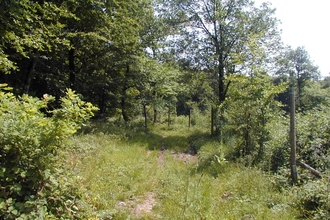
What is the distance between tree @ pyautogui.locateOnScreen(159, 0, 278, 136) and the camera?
1465 centimetres

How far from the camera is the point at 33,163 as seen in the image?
3.10 m

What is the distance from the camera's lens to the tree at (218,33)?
14.6 m

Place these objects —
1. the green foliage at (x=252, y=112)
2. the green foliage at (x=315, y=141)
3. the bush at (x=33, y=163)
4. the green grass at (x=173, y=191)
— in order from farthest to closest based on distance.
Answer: the green foliage at (x=252, y=112)
the green foliage at (x=315, y=141)
the green grass at (x=173, y=191)
the bush at (x=33, y=163)

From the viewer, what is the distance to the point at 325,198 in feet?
13.8

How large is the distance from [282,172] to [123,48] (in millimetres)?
11768

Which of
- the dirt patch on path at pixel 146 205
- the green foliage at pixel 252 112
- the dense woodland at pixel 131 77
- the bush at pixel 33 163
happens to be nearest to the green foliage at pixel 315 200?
the dense woodland at pixel 131 77

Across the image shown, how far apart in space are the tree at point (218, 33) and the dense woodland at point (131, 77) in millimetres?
70

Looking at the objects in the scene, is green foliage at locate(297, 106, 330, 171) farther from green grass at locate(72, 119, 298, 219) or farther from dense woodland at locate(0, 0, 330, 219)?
green grass at locate(72, 119, 298, 219)

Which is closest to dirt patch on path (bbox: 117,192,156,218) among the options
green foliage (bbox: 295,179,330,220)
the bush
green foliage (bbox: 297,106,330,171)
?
the bush

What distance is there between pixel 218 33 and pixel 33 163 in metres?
15.0

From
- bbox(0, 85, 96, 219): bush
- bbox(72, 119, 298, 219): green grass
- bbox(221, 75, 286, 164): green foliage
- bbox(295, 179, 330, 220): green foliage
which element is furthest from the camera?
bbox(221, 75, 286, 164): green foliage

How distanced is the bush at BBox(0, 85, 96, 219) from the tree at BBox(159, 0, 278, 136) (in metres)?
11.9

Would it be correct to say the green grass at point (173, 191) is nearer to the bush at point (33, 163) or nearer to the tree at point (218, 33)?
the bush at point (33, 163)

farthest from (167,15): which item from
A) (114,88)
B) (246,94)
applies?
(246,94)
